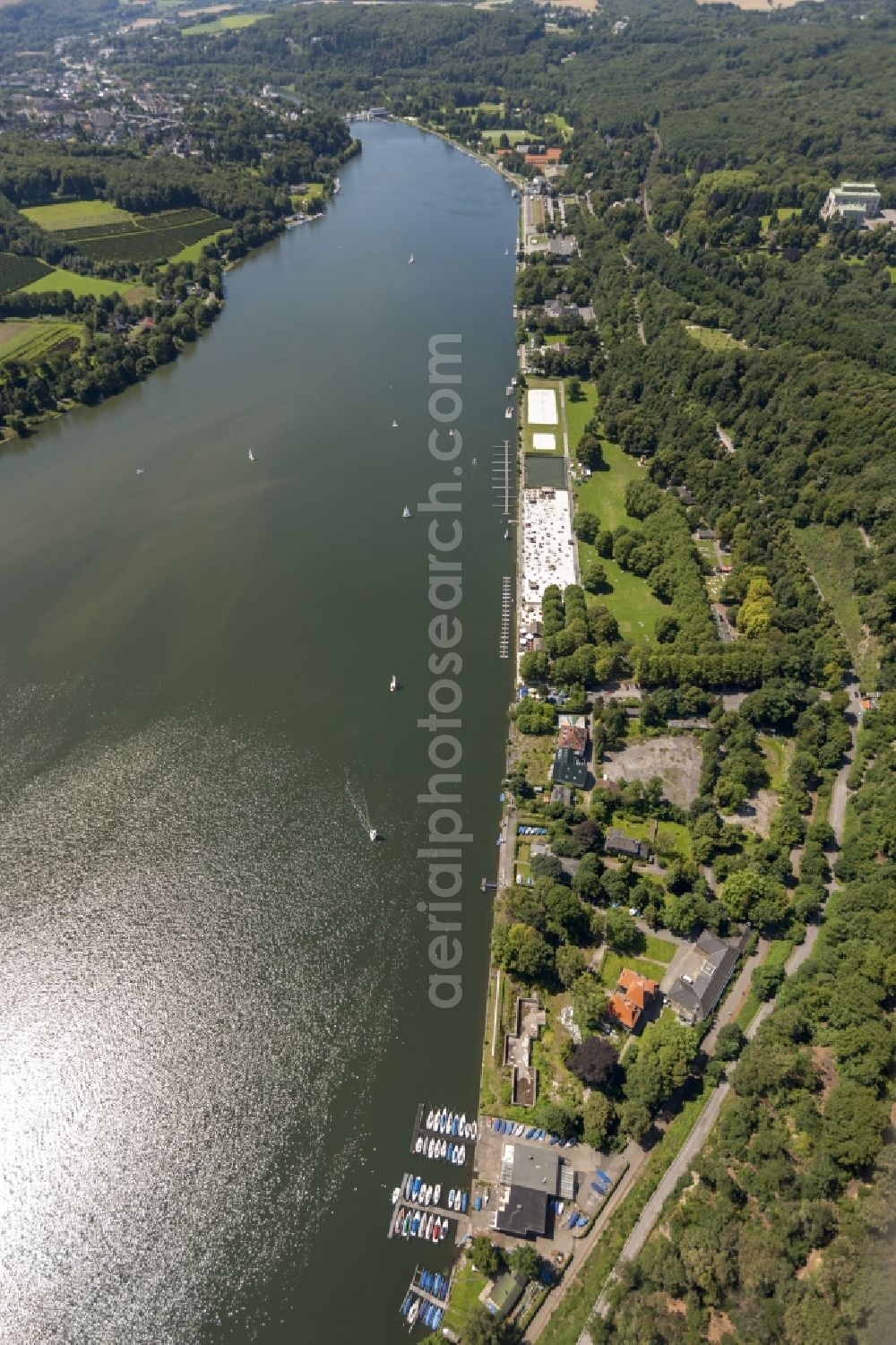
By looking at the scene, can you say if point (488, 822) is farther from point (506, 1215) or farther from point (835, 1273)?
point (835, 1273)

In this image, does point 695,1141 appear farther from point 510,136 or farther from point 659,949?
point 510,136

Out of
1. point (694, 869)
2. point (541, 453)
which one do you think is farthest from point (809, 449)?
point (694, 869)

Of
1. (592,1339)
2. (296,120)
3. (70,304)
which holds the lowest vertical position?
(592,1339)

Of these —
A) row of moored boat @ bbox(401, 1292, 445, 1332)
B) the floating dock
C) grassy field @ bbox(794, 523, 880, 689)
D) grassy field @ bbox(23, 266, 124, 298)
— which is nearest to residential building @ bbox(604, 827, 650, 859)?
the floating dock

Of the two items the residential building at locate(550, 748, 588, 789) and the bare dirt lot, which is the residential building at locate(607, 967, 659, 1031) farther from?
the bare dirt lot

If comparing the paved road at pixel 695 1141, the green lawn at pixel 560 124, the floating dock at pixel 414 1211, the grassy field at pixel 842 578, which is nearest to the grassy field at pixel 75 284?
the grassy field at pixel 842 578

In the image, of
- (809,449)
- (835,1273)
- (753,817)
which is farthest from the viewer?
(809,449)
